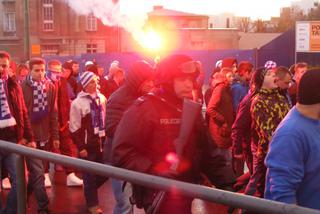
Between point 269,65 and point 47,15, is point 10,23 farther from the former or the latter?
point 269,65

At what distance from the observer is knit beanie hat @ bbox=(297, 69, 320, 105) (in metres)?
2.94

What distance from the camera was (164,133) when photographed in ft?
10.8

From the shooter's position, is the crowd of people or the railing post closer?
the crowd of people

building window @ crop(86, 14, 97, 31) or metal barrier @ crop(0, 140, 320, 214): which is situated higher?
building window @ crop(86, 14, 97, 31)

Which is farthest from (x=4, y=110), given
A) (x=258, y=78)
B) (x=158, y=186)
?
(x=158, y=186)

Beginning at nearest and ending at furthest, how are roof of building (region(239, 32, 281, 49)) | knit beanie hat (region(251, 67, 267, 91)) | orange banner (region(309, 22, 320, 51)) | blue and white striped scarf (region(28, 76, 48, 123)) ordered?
knit beanie hat (region(251, 67, 267, 91))
blue and white striped scarf (region(28, 76, 48, 123))
orange banner (region(309, 22, 320, 51))
roof of building (region(239, 32, 281, 49))

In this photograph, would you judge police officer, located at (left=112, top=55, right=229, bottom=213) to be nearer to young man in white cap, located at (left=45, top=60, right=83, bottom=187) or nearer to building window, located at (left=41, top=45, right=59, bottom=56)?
young man in white cap, located at (left=45, top=60, right=83, bottom=187)

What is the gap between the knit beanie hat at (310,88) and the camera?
2936mm

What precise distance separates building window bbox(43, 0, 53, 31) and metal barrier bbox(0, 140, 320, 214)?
50.3m

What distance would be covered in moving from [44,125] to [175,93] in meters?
3.81

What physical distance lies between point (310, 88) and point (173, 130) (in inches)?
33.6

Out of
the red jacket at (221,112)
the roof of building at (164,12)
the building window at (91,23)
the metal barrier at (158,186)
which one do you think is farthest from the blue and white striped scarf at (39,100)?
the roof of building at (164,12)

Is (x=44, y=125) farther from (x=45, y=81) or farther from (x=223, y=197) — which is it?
(x=223, y=197)

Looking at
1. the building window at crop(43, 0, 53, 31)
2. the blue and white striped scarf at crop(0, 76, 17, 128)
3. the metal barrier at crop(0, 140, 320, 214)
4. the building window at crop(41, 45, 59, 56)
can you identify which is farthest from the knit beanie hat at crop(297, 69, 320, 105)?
the building window at crop(43, 0, 53, 31)
